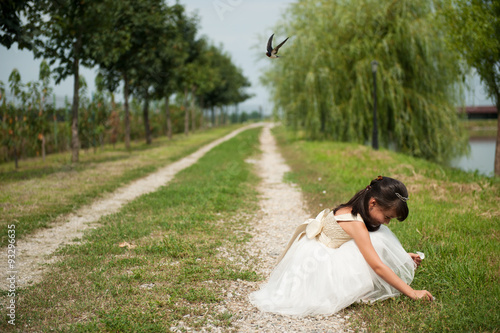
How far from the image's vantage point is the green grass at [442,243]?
3092 mm

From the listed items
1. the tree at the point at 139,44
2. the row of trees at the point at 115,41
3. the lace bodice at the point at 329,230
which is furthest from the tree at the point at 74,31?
the lace bodice at the point at 329,230

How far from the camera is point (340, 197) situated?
25.8 feet

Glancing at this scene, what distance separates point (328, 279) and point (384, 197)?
85 cm

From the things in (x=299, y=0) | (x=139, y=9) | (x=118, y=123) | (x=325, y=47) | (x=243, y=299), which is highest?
(x=299, y=0)

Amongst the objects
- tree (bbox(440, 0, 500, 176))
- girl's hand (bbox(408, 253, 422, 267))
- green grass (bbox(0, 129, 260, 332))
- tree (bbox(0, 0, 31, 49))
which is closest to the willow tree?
tree (bbox(440, 0, 500, 176))

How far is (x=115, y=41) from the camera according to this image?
14.9m

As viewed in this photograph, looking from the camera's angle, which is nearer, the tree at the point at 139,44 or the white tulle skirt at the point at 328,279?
the white tulle skirt at the point at 328,279

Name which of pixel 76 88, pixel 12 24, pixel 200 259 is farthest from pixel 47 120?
pixel 200 259

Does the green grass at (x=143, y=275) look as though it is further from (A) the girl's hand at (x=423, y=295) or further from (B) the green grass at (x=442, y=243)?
(A) the girl's hand at (x=423, y=295)

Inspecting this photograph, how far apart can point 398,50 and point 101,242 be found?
640 inches

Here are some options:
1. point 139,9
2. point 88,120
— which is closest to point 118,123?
point 88,120

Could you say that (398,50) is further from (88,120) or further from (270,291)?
(270,291)

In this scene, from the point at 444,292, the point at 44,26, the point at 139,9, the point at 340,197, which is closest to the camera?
the point at 444,292

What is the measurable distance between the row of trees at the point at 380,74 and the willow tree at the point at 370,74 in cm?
4
